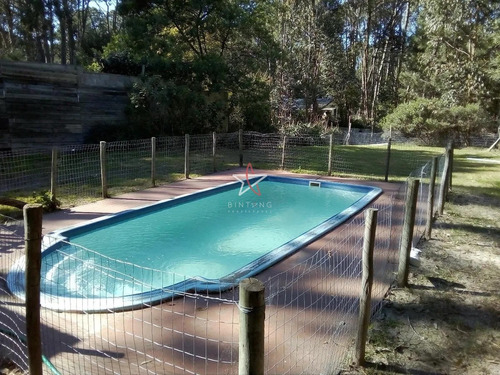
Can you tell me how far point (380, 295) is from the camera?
385 cm

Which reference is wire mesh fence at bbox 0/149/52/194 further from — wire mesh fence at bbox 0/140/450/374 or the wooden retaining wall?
wire mesh fence at bbox 0/140/450/374

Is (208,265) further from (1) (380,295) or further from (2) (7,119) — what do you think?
(2) (7,119)

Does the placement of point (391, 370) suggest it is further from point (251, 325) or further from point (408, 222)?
point (251, 325)

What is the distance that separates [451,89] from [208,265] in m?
22.4

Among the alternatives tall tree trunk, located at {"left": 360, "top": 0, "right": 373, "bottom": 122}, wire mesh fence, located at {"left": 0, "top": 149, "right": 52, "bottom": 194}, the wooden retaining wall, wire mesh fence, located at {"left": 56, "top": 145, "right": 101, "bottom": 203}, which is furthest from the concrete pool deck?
tall tree trunk, located at {"left": 360, "top": 0, "right": 373, "bottom": 122}

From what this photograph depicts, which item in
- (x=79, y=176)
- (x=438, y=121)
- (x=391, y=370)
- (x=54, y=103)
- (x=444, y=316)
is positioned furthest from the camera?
(x=438, y=121)

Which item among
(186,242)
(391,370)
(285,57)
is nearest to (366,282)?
(391,370)

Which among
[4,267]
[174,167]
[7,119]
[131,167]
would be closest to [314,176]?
[174,167]

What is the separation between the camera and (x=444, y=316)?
11.4 ft

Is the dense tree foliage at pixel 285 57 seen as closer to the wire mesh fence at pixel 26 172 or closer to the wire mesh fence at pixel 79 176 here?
the wire mesh fence at pixel 79 176

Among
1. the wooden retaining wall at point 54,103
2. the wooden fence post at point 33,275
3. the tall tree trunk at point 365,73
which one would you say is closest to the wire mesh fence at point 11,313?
the wooden fence post at point 33,275

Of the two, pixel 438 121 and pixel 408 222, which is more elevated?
pixel 438 121

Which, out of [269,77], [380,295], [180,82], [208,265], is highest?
[269,77]

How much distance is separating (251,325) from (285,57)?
17659 millimetres
